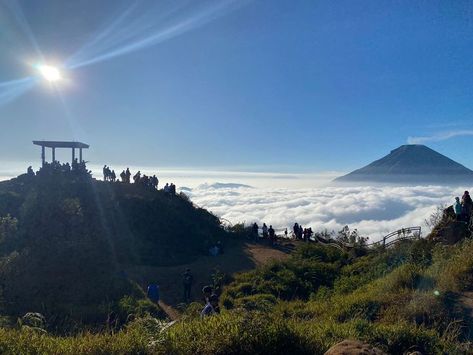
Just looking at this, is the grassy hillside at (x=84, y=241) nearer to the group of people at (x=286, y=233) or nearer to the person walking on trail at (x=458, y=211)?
the group of people at (x=286, y=233)

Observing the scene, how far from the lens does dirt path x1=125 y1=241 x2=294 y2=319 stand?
44.7 ft

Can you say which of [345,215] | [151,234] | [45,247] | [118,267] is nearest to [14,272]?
[45,247]

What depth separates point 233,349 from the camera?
4.53 metres

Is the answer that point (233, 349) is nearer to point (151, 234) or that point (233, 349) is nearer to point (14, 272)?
point (14, 272)

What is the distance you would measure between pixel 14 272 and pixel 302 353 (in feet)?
36.5

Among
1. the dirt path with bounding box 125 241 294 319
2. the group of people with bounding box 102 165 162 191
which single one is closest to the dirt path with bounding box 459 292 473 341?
the dirt path with bounding box 125 241 294 319

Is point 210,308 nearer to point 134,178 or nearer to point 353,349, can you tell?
point 353,349

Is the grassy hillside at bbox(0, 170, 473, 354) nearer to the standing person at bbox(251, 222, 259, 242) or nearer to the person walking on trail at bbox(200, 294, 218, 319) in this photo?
the person walking on trail at bbox(200, 294, 218, 319)

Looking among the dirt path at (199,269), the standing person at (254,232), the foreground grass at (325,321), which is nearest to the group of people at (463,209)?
the foreground grass at (325,321)

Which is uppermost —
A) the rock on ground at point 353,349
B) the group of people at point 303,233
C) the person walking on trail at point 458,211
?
the person walking on trail at point 458,211

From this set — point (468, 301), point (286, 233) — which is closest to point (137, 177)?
point (286, 233)

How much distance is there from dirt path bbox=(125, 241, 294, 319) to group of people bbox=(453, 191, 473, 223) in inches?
289

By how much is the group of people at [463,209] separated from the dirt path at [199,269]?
24.1 ft

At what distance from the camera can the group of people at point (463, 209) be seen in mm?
12141
